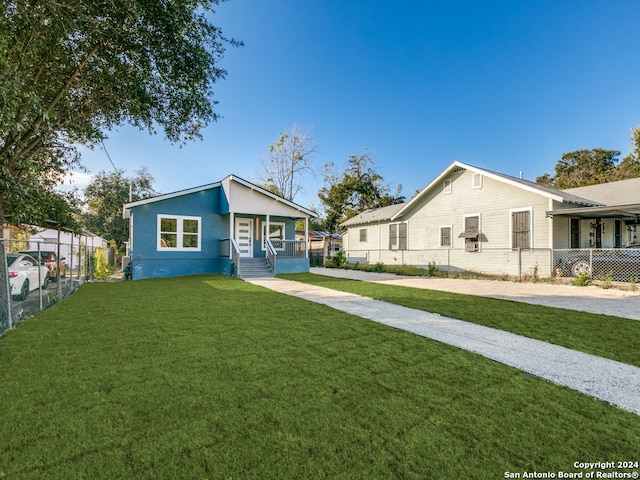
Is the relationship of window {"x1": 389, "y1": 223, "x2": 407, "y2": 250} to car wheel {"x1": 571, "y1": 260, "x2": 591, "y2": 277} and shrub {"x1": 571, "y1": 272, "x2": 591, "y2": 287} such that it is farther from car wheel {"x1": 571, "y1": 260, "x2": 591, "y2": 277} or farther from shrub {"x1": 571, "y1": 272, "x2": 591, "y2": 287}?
shrub {"x1": 571, "y1": 272, "x2": 591, "y2": 287}

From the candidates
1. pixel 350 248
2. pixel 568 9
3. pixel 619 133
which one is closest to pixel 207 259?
pixel 350 248

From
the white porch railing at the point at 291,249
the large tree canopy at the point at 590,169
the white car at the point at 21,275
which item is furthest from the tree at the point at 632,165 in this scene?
the white car at the point at 21,275

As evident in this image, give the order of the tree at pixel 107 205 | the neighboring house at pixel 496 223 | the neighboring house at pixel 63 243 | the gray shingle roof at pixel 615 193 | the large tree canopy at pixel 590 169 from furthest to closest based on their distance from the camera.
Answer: the large tree canopy at pixel 590 169 → the tree at pixel 107 205 → the gray shingle roof at pixel 615 193 → the neighboring house at pixel 496 223 → the neighboring house at pixel 63 243

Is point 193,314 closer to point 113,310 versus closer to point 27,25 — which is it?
point 113,310

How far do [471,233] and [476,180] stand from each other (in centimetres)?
267

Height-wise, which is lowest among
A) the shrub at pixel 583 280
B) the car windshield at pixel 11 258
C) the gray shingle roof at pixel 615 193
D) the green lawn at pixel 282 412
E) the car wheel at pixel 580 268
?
the green lawn at pixel 282 412

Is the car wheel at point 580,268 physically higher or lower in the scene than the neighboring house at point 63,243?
lower

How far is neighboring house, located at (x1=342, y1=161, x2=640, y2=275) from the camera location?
13023 mm

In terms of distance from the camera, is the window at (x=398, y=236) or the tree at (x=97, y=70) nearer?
the tree at (x=97, y=70)

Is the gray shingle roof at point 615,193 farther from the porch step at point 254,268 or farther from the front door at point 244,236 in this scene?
the front door at point 244,236

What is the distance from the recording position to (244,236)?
16.0 meters

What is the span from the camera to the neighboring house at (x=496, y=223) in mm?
13023

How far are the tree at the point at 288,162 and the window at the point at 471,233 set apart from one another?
720 inches

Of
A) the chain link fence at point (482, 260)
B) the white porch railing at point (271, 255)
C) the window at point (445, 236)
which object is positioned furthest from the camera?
the window at point (445, 236)
